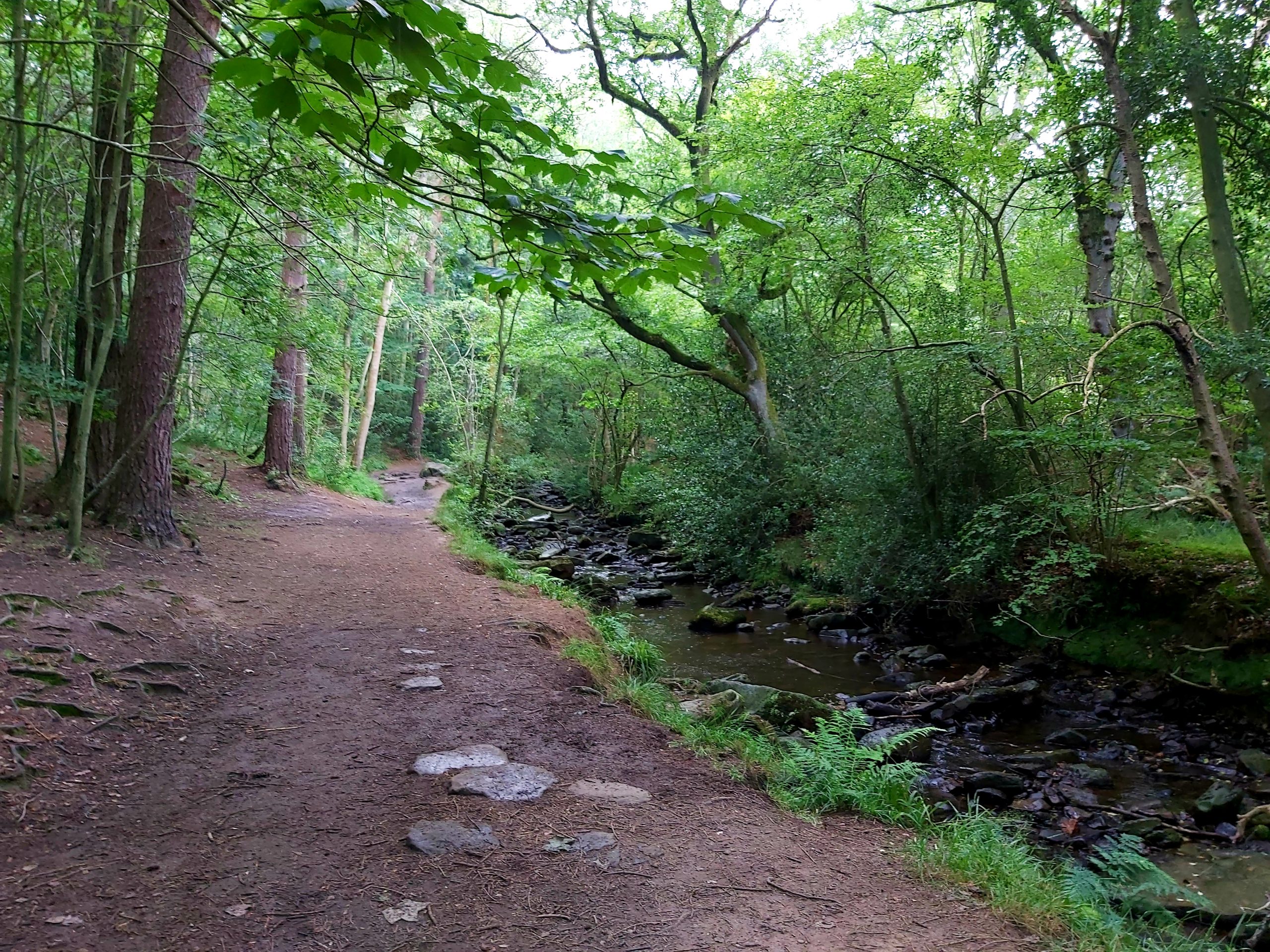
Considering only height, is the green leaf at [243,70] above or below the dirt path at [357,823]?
above

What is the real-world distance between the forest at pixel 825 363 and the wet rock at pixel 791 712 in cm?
5

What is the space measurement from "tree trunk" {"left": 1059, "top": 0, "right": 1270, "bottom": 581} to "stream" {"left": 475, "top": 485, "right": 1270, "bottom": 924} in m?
1.88

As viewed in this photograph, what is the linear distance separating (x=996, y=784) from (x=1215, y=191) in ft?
16.6

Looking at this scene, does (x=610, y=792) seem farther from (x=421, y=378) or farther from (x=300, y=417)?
(x=421, y=378)

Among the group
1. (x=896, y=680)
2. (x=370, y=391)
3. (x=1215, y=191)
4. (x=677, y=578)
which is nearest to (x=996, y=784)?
(x=896, y=680)

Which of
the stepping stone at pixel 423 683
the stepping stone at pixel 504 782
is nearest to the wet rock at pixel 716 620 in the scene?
the stepping stone at pixel 423 683

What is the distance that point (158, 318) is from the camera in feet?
23.5

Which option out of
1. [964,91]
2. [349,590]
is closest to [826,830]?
[349,590]

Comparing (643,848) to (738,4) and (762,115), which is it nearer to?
(762,115)

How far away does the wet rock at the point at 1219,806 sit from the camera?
5133 millimetres

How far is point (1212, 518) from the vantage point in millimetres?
8742

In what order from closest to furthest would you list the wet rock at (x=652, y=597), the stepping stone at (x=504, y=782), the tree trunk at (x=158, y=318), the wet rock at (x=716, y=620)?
the stepping stone at (x=504, y=782) < the tree trunk at (x=158, y=318) < the wet rock at (x=716, y=620) < the wet rock at (x=652, y=597)

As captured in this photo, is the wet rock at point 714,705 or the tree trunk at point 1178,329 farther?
the wet rock at point 714,705

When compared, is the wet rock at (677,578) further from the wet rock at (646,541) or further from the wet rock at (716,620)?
the wet rock at (716,620)
